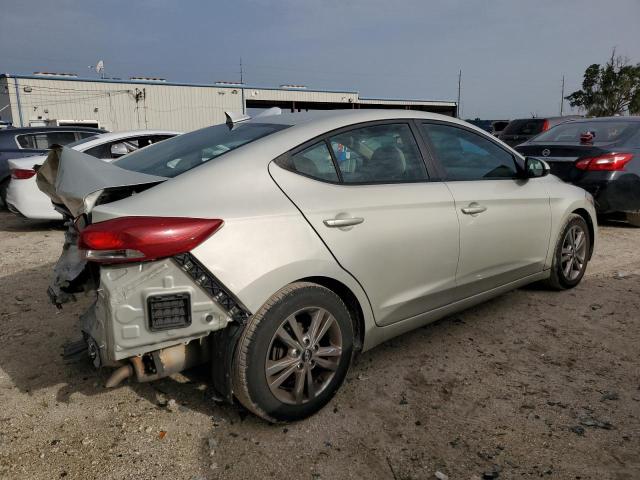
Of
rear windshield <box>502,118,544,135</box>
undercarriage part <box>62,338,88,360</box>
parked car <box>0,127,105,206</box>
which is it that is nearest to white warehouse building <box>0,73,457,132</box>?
parked car <box>0,127,105,206</box>

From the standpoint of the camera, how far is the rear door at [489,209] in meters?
3.23

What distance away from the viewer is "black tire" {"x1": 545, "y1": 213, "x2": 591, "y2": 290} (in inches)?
166

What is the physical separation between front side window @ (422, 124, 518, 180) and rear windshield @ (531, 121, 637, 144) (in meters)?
3.96

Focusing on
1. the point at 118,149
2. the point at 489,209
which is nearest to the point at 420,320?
Answer: the point at 489,209

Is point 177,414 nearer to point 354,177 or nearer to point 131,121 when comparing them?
point 354,177

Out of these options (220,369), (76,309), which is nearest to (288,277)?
(220,369)

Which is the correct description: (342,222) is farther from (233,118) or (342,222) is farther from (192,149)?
(233,118)

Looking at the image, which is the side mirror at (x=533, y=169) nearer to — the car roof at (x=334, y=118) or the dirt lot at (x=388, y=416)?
the car roof at (x=334, y=118)

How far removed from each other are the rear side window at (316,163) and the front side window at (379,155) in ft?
0.20

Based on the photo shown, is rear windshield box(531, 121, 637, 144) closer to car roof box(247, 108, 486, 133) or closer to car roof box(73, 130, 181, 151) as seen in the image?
car roof box(247, 108, 486, 133)

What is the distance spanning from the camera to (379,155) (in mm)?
2934

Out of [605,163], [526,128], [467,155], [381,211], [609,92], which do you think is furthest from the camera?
[609,92]

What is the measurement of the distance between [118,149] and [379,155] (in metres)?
5.46

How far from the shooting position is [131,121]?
29.9m
